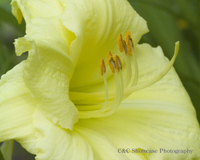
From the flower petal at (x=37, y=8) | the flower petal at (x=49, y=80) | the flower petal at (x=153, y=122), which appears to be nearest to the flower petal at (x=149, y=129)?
the flower petal at (x=153, y=122)

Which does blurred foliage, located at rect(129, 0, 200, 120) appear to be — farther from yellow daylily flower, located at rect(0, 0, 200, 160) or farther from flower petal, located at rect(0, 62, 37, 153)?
flower petal, located at rect(0, 62, 37, 153)

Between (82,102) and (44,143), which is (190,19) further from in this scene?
(44,143)

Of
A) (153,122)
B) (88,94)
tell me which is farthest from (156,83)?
(88,94)

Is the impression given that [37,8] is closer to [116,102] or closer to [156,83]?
[116,102]

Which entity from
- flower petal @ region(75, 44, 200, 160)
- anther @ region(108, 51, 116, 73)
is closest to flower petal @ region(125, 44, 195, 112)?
flower petal @ region(75, 44, 200, 160)

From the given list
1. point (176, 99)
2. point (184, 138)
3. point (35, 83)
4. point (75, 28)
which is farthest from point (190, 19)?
point (35, 83)

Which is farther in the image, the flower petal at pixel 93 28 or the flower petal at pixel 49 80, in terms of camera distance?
the flower petal at pixel 93 28

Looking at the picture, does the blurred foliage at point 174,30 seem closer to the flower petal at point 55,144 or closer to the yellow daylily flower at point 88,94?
the yellow daylily flower at point 88,94
